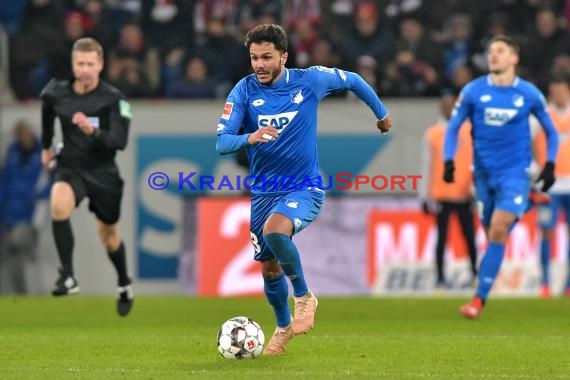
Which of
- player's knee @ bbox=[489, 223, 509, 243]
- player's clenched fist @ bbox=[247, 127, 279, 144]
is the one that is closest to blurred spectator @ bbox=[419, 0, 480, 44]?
player's knee @ bbox=[489, 223, 509, 243]

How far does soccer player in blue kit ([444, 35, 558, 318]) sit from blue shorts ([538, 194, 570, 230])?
11.4ft

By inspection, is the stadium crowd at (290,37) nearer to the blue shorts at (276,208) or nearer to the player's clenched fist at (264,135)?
the blue shorts at (276,208)

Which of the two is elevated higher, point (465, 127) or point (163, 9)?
point (163, 9)

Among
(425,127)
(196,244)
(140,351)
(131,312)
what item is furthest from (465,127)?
(140,351)

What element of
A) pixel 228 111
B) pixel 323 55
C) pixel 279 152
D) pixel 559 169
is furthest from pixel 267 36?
pixel 323 55

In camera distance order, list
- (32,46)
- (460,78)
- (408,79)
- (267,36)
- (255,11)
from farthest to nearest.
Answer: (255,11)
(32,46)
(408,79)
(460,78)
(267,36)

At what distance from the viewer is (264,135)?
8.26 meters

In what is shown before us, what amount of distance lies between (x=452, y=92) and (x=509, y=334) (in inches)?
273

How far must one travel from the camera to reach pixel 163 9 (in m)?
18.5

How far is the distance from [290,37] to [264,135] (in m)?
9.99

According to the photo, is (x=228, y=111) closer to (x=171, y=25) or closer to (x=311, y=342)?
(x=311, y=342)

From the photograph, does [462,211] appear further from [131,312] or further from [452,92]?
[131,312]

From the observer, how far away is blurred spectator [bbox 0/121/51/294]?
17.2 metres

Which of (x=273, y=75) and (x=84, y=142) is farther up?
(x=273, y=75)
